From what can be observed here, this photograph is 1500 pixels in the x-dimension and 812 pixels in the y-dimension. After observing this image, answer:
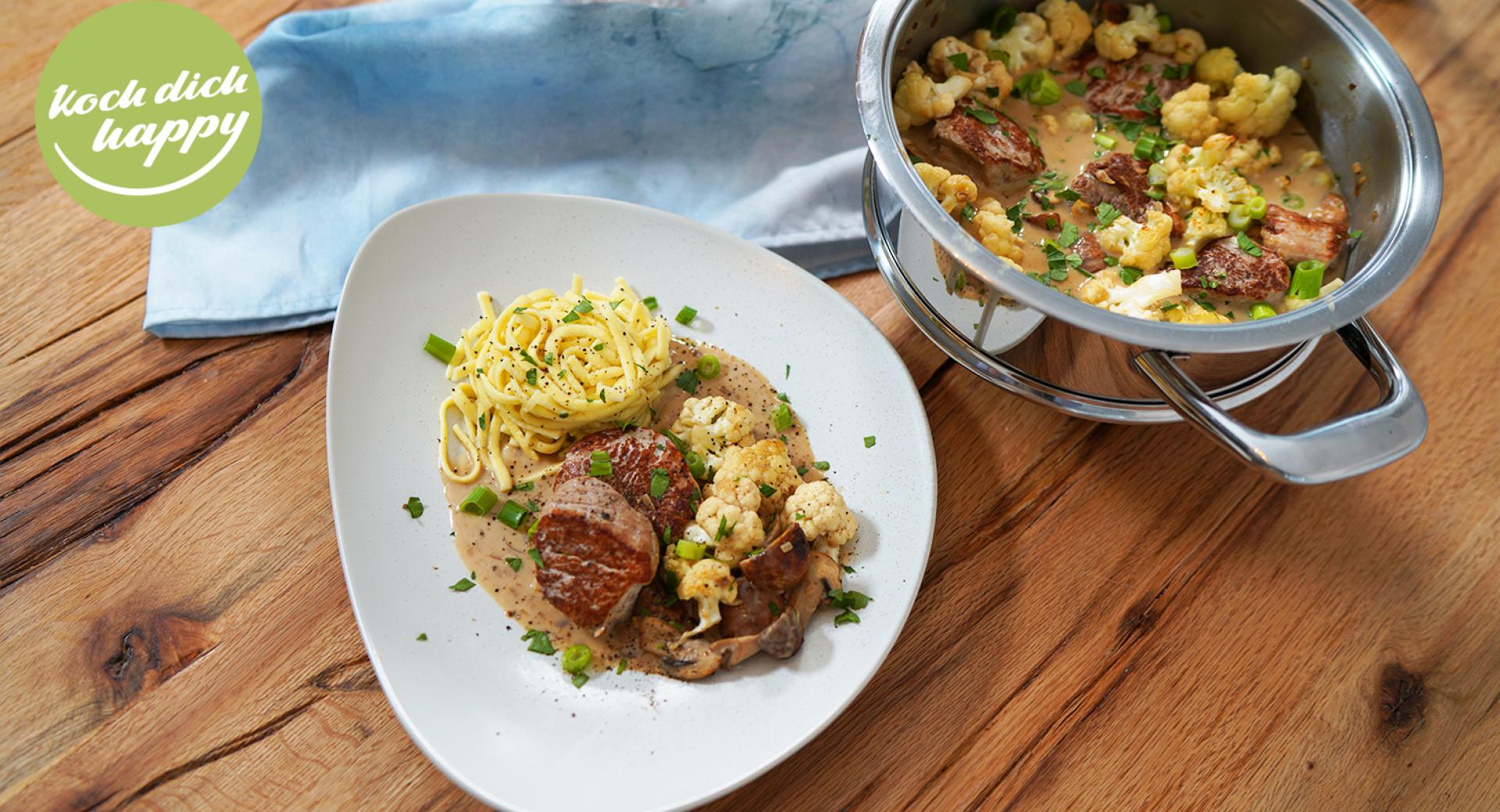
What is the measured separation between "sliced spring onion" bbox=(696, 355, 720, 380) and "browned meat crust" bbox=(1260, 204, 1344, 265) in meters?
1.57

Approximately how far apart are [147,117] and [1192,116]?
3.27 metres

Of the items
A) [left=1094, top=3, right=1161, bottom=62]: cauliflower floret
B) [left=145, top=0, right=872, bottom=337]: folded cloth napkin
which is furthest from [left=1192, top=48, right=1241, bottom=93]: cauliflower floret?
[left=145, top=0, right=872, bottom=337]: folded cloth napkin

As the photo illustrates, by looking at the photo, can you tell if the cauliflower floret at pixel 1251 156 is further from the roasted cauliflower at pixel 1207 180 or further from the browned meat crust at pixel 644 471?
the browned meat crust at pixel 644 471

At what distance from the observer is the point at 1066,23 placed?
323 cm

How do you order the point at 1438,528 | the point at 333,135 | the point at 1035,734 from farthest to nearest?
the point at 333,135, the point at 1438,528, the point at 1035,734

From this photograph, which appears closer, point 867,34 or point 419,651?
point 419,651

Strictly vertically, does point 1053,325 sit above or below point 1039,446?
above

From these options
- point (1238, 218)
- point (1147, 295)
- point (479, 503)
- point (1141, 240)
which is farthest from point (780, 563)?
point (1238, 218)

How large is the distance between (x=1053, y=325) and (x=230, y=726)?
215 centimetres

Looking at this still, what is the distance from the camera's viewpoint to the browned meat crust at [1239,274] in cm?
281

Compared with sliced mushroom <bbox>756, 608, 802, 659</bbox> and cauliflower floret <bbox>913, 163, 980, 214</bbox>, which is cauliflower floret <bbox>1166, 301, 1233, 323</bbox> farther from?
sliced mushroom <bbox>756, 608, 802, 659</bbox>

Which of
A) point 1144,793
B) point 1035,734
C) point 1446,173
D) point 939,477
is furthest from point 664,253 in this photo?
point 1446,173

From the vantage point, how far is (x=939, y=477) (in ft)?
9.52

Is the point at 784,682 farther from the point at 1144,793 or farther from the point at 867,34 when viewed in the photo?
the point at 867,34
